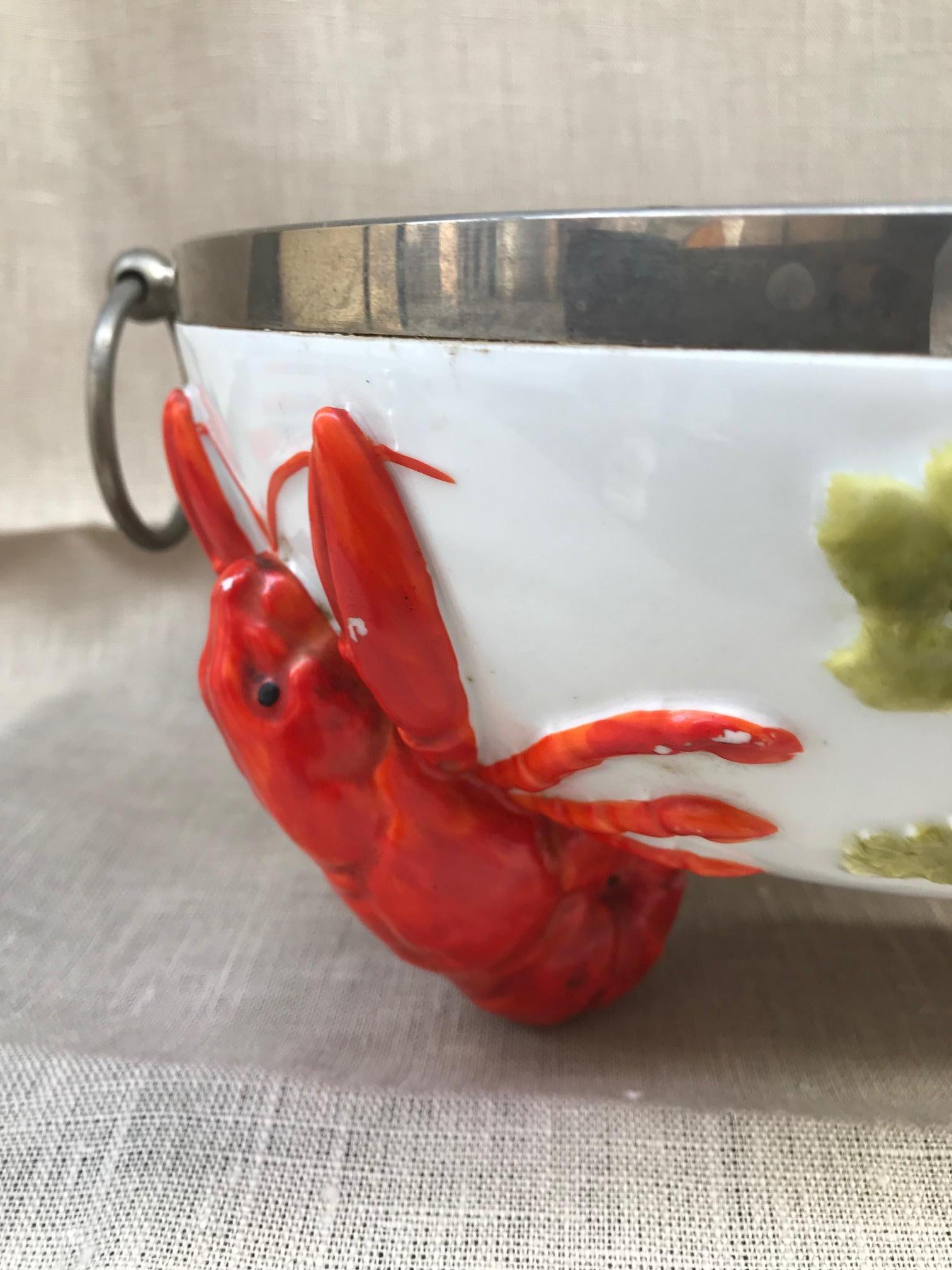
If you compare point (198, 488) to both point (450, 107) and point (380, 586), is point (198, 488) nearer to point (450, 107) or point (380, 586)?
point (380, 586)

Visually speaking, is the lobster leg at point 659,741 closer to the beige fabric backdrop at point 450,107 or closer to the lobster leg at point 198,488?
the lobster leg at point 198,488

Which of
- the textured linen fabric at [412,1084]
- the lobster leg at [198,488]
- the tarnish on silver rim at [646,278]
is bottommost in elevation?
the textured linen fabric at [412,1084]

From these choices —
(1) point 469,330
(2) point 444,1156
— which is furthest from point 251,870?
(1) point 469,330

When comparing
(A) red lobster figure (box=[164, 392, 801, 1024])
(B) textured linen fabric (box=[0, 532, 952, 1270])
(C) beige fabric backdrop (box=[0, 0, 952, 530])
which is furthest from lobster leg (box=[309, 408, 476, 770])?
(C) beige fabric backdrop (box=[0, 0, 952, 530])

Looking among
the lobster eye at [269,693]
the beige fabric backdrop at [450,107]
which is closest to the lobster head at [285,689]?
the lobster eye at [269,693]

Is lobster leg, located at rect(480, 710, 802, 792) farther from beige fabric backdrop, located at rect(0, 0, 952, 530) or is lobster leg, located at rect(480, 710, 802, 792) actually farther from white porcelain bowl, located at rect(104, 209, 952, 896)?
beige fabric backdrop, located at rect(0, 0, 952, 530)

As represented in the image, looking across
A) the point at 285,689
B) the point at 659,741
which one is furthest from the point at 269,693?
the point at 659,741
